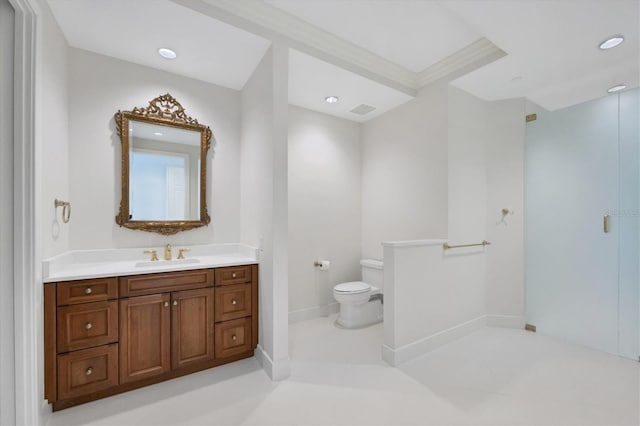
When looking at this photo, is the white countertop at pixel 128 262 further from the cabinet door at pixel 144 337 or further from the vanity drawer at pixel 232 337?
the vanity drawer at pixel 232 337

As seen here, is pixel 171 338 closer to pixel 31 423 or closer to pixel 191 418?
pixel 191 418

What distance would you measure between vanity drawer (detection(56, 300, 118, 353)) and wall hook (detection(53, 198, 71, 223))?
0.71 metres

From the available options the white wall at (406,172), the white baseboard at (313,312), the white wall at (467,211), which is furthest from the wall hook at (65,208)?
the white wall at (406,172)

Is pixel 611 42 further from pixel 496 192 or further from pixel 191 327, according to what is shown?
pixel 191 327

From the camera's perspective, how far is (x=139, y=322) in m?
1.89

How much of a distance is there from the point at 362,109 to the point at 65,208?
121 inches

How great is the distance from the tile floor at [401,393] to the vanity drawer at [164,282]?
0.71 m

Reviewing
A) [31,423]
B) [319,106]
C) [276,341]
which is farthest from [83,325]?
[319,106]

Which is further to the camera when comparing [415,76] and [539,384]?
[415,76]

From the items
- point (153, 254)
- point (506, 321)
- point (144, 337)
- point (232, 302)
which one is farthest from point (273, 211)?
point (506, 321)

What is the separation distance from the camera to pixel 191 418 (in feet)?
5.38

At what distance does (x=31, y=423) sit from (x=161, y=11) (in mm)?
2573

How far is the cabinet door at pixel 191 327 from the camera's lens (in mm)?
2006

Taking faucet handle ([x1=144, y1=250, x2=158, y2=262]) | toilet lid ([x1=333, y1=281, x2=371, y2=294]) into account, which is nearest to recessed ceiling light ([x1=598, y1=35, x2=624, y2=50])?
toilet lid ([x1=333, y1=281, x2=371, y2=294])
